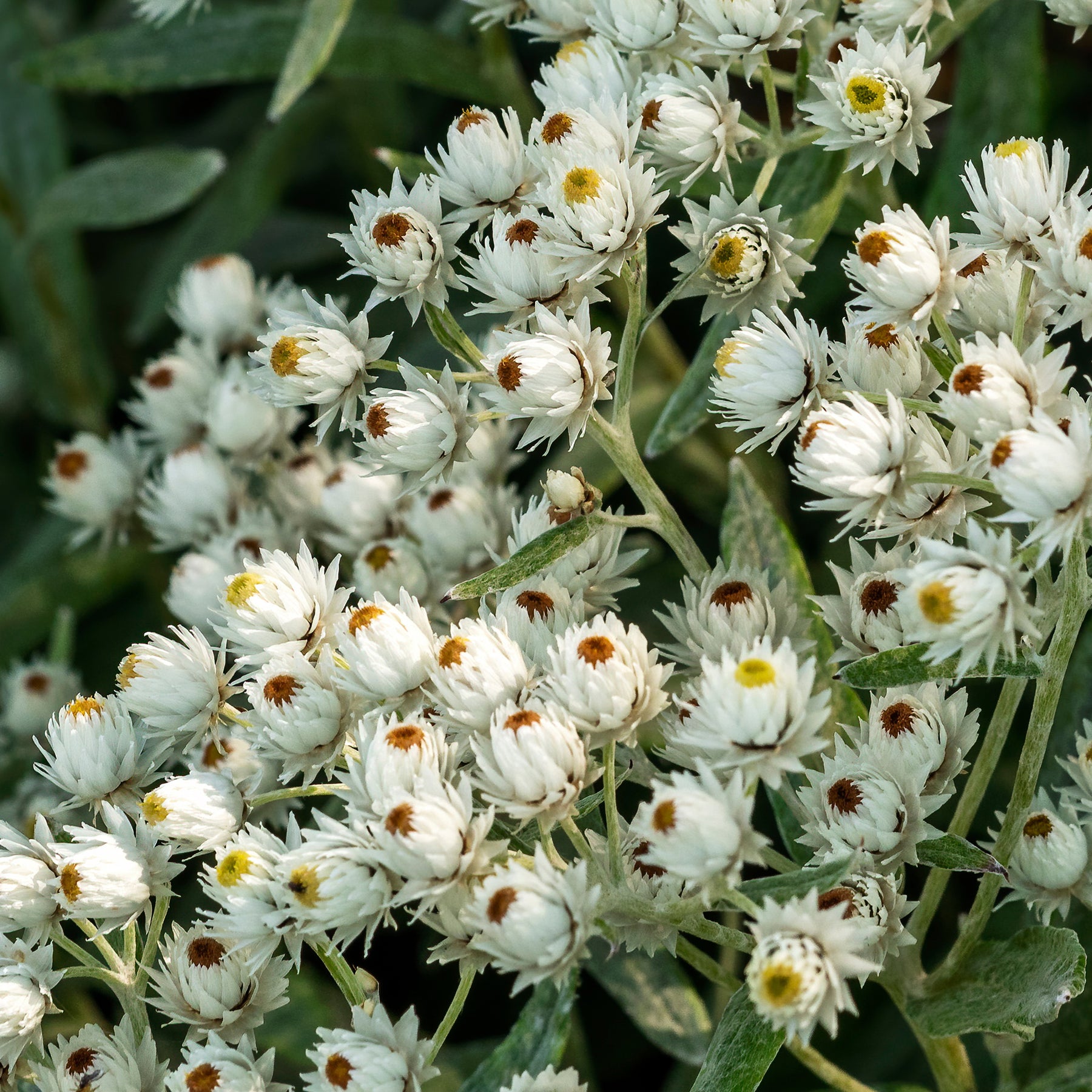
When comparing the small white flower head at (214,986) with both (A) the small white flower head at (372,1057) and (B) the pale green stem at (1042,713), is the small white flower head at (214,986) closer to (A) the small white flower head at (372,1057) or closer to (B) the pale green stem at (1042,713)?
(A) the small white flower head at (372,1057)

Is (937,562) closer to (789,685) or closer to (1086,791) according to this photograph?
(789,685)

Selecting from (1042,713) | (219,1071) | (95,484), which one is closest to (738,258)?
(1042,713)

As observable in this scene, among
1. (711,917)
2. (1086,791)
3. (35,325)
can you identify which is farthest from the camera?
(35,325)

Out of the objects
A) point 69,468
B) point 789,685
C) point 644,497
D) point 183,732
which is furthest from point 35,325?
point 789,685

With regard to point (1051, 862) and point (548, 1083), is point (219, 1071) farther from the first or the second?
point (1051, 862)

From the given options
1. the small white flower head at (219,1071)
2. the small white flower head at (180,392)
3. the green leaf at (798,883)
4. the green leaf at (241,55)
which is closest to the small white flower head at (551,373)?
the green leaf at (798,883)

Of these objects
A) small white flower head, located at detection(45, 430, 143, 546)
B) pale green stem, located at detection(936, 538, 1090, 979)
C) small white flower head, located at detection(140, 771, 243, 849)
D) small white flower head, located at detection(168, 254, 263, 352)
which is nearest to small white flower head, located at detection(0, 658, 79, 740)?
small white flower head, located at detection(45, 430, 143, 546)
